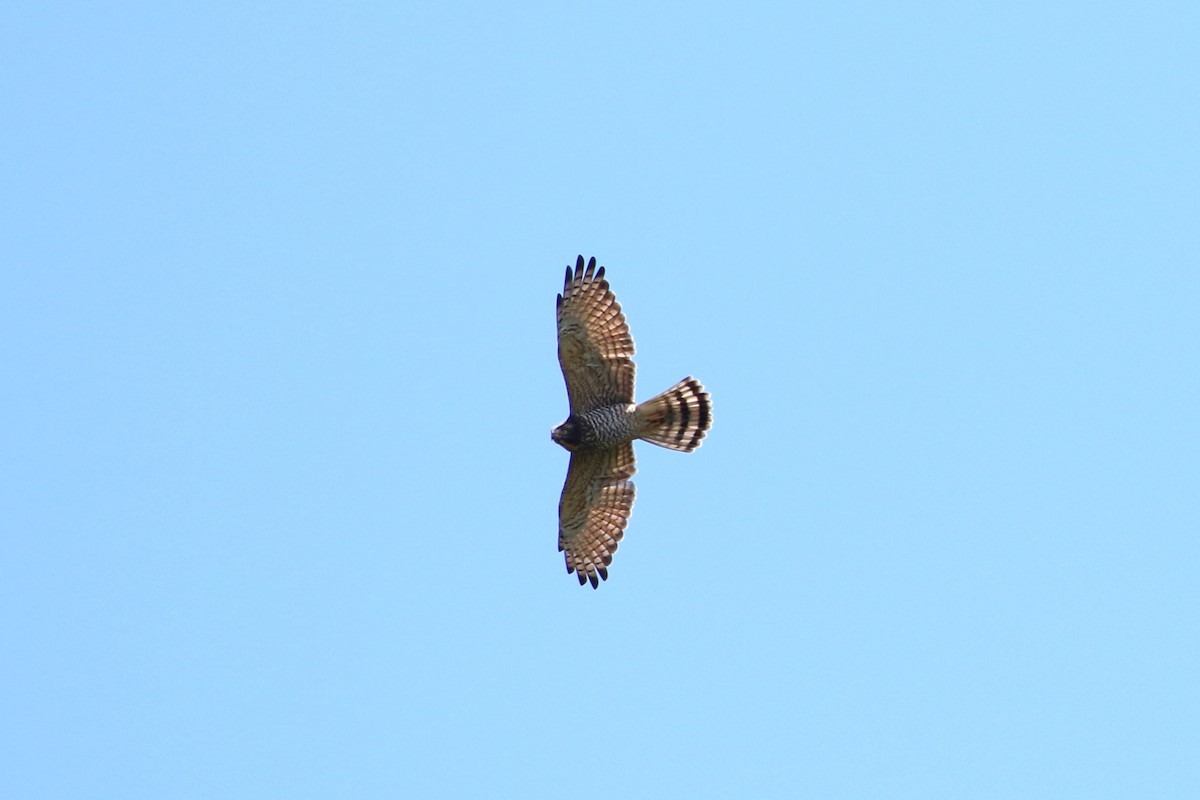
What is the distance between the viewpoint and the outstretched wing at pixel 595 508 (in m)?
17.0

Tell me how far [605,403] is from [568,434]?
430 millimetres

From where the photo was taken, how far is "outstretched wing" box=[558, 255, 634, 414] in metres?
16.2

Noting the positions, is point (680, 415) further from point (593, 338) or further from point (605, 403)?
point (593, 338)

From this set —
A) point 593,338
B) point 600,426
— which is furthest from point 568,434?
point 593,338

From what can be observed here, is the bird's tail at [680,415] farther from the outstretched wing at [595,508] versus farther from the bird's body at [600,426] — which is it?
the outstretched wing at [595,508]

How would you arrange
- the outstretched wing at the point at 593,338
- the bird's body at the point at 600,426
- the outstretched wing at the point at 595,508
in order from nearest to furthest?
the outstretched wing at the point at 593,338 < the bird's body at the point at 600,426 < the outstretched wing at the point at 595,508

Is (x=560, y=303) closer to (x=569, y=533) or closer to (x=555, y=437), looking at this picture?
(x=555, y=437)

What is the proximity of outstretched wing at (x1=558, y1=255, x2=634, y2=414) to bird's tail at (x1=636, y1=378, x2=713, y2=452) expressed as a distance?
0.23 metres

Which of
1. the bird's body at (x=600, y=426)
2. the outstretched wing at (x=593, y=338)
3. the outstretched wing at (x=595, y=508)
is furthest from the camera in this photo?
the outstretched wing at (x=595, y=508)

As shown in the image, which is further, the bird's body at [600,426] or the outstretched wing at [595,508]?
the outstretched wing at [595,508]

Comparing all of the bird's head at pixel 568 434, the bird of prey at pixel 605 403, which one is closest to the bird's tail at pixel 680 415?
the bird of prey at pixel 605 403

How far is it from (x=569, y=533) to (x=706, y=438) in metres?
1.82

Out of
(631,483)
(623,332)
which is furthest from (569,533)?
(623,332)

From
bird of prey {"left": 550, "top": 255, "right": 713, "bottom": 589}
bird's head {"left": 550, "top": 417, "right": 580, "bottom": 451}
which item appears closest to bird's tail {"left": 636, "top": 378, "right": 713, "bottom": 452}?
bird of prey {"left": 550, "top": 255, "right": 713, "bottom": 589}
